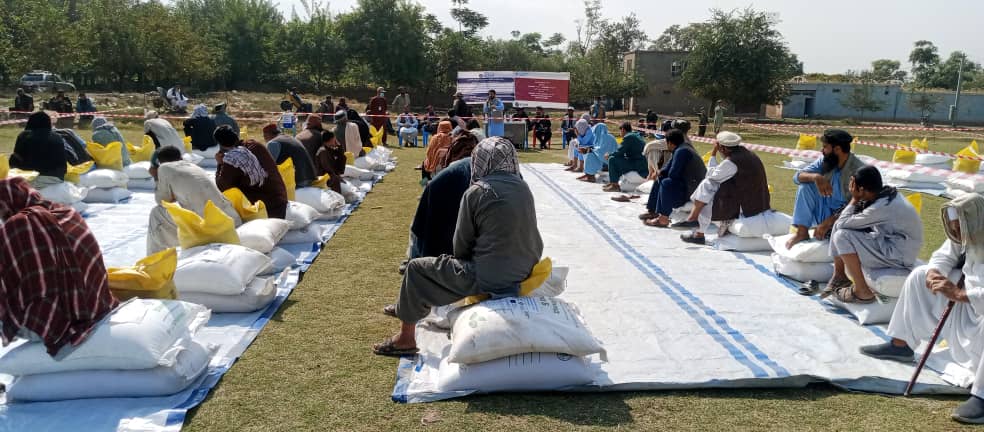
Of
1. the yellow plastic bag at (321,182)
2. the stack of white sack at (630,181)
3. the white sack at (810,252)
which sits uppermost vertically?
the yellow plastic bag at (321,182)

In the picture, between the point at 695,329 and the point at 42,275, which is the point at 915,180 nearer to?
the point at 695,329

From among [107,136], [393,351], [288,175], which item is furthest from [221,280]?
[107,136]

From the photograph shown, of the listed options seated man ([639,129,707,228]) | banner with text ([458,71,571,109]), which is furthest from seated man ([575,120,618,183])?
banner with text ([458,71,571,109])

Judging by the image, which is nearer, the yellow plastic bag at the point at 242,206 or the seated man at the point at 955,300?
the seated man at the point at 955,300

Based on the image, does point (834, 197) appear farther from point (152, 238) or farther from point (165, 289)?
point (152, 238)

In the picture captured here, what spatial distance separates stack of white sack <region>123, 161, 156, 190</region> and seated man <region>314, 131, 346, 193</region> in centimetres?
290

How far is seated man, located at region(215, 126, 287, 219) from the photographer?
20.9 feet

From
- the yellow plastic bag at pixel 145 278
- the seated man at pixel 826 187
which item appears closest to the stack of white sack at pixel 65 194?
the yellow plastic bag at pixel 145 278

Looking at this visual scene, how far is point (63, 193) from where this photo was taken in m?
8.06

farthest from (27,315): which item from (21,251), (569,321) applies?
(569,321)

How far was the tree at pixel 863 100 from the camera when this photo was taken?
143 ft

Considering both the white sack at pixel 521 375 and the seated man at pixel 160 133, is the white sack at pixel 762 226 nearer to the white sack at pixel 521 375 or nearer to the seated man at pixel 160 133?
the white sack at pixel 521 375

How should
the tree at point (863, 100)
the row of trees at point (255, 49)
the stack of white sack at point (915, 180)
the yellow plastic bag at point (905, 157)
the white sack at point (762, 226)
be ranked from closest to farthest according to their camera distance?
the white sack at point (762, 226) → the stack of white sack at point (915, 180) → the yellow plastic bag at point (905, 157) → the row of trees at point (255, 49) → the tree at point (863, 100)

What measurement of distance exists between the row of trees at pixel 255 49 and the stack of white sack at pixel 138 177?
23078mm
